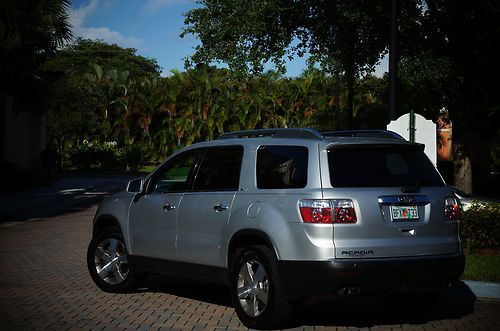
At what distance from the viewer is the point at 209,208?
26.3ft

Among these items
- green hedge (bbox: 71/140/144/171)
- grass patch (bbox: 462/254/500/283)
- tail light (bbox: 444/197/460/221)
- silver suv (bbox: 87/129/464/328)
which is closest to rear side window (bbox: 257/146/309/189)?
silver suv (bbox: 87/129/464/328)

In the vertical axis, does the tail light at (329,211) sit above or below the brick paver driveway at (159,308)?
above

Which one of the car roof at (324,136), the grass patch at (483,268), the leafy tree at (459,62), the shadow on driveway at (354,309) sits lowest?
the shadow on driveway at (354,309)

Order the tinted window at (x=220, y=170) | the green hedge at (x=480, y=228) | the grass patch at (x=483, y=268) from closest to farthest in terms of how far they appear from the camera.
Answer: the tinted window at (x=220, y=170) < the grass patch at (x=483, y=268) < the green hedge at (x=480, y=228)

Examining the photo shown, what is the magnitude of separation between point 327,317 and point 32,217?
48.2 feet

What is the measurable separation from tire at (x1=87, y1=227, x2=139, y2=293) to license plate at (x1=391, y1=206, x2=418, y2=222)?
135 inches

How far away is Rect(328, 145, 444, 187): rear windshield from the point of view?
7156 mm

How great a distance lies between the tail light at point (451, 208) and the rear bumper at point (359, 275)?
0.51 metres

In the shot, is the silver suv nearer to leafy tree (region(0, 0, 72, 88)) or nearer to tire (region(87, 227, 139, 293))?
tire (region(87, 227, 139, 293))

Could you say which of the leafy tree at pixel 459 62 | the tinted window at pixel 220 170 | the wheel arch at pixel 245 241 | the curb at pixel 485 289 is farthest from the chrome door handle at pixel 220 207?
the leafy tree at pixel 459 62

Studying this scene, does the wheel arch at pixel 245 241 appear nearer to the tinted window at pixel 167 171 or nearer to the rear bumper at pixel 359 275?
the rear bumper at pixel 359 275

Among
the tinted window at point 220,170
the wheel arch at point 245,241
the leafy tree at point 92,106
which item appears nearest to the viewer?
the wheel arch at point 245,241

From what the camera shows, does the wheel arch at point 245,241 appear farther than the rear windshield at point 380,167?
Yes

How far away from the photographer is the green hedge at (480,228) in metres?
12.1
